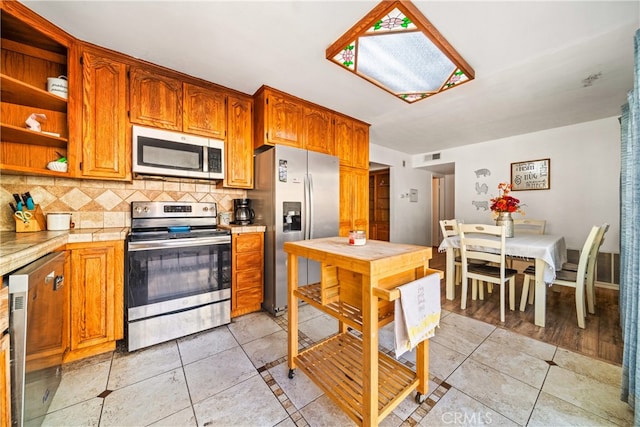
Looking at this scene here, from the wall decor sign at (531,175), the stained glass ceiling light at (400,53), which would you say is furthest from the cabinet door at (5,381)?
the wall decor sign at (531,175)

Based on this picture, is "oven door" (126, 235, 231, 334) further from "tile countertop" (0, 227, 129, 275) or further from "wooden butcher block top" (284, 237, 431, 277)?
"wooden butcher block top" (284, 237, 431, 277)

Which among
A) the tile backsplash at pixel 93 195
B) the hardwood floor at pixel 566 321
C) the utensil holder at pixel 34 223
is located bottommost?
the hardwood floor at pixel 566 321

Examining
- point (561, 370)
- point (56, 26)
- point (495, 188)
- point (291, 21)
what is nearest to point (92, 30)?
point (56, 26)

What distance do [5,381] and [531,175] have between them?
19.6 ft

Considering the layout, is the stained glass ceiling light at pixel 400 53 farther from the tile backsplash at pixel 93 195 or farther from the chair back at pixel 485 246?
the tile backsplash at pixel 93 195

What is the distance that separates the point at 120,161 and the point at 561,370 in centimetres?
380

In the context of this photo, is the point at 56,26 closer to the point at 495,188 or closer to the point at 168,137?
the point at 168,137

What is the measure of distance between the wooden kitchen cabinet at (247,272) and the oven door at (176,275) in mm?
109

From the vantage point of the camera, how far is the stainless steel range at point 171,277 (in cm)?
181

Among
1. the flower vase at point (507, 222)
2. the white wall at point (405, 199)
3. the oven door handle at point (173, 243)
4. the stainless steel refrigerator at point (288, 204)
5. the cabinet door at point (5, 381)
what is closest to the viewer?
the cabinet door at point (5, 381)

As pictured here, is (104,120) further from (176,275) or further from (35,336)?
(35,336)

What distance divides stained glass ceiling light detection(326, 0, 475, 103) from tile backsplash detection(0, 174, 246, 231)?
2049mm

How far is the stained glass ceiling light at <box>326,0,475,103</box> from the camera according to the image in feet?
5.09

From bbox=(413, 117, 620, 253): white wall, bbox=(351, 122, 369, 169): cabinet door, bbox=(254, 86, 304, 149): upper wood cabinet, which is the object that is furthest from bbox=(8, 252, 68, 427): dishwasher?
bbox=(413, 117, 620, 253): white wall
